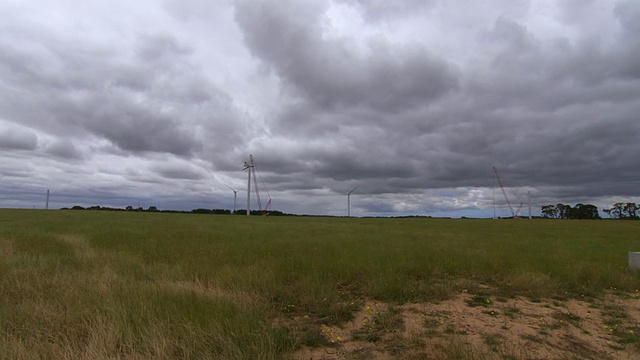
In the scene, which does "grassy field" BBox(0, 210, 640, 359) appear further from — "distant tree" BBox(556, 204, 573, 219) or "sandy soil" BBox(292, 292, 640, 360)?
"distant tree" BBox(556, 204, 573, 219)

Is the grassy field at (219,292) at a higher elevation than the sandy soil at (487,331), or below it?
higher

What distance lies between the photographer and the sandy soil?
548cm

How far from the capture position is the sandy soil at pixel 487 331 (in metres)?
5.48

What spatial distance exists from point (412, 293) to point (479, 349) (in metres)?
3.50

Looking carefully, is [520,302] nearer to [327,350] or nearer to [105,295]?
[327,350]

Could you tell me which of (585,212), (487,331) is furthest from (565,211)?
(487,331)

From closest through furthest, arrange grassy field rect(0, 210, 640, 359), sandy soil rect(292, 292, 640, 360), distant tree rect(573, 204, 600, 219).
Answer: grassy field rect(0, 210, 640, 359)
sandy soil rect(292, 292, 640, 360)
distant tree rect(573, 204, 600, 219)

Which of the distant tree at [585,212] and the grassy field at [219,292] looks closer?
Answer: the grassy field at [219,292]

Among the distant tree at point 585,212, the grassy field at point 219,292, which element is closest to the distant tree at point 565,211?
the distant tree at point 585,212

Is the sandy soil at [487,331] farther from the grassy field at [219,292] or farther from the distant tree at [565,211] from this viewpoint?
the distant tree at [565,211]

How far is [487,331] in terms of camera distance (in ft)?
21.4

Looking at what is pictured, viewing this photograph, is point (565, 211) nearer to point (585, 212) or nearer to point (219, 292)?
point (585, 212)

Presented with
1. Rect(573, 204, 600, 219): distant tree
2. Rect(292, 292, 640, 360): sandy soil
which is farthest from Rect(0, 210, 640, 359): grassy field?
Rect(573, 204, 600, 219): distant tree

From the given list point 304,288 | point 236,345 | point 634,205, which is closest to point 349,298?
point 304,288
